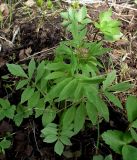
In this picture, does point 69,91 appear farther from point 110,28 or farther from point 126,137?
point 110,28

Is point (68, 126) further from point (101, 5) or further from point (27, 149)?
point (101, 5)

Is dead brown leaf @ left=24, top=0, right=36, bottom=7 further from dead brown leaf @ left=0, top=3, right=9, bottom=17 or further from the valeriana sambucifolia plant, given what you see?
the valeriana sambucifolia plant

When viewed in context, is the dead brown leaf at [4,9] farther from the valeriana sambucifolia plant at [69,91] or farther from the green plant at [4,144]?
the green plant at [4,144]

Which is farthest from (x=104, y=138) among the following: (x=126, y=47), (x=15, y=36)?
(x=15, y=36)

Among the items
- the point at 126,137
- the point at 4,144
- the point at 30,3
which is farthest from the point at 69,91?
the point at 30,3

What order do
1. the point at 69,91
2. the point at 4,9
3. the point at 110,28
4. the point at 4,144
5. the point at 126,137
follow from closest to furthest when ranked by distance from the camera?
the point at 69,91 → the point at 126,137 → the point at 4,144 → the point at 110,28 → the point at 4,9

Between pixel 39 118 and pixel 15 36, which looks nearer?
pixel 39 118

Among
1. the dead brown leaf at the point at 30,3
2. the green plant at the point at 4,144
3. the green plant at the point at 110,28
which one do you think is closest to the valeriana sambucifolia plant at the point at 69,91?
the green plant at the point at 110,28
